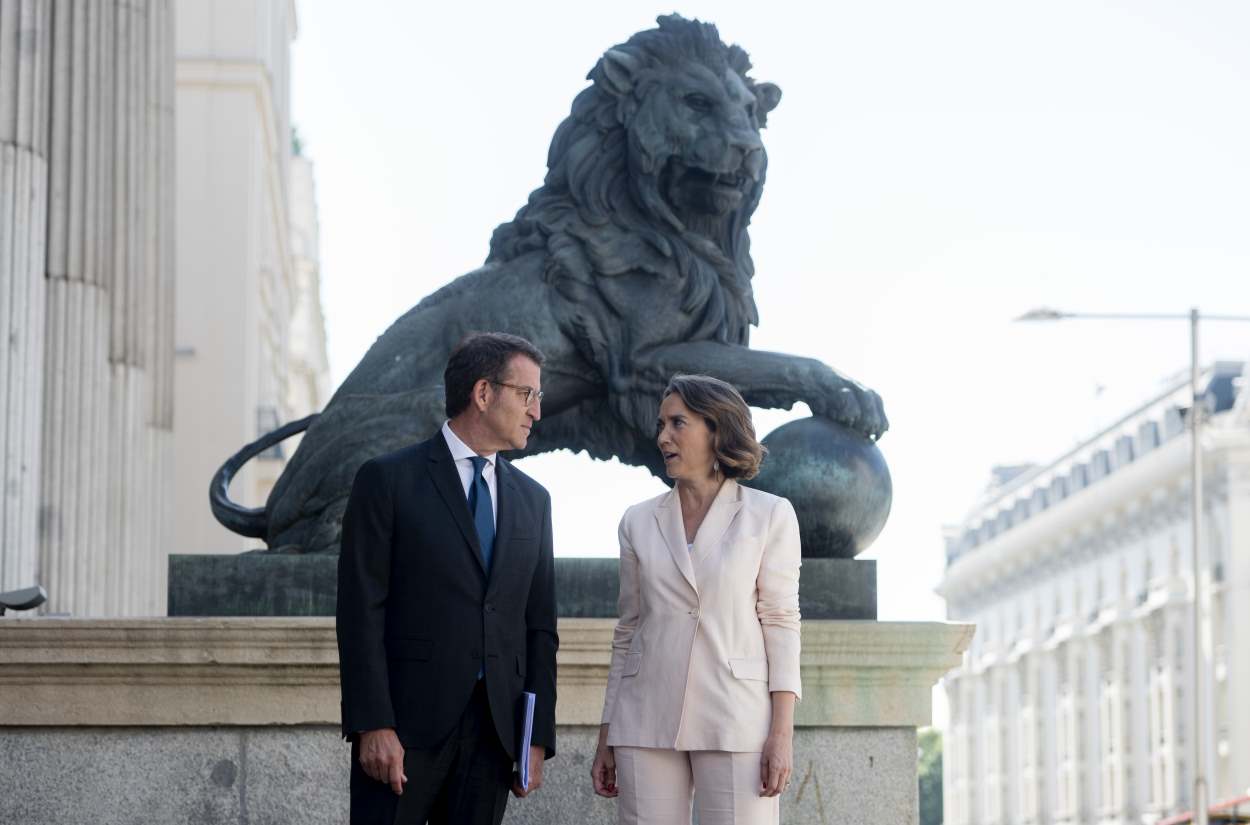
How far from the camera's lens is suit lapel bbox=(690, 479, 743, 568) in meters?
6.39

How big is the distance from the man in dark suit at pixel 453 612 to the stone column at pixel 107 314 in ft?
37.8

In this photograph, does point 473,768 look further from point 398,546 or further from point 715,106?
point 715,106

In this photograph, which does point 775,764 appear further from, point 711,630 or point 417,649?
point 417,649

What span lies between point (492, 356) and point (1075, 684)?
8693 centimetres

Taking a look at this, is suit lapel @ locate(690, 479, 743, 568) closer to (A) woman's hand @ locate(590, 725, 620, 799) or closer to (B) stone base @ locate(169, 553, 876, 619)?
(A) woman's hand @ locate(590, 725, 620, 799)

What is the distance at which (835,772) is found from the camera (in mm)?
8273

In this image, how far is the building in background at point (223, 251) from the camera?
1366 inches

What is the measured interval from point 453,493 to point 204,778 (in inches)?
94.0

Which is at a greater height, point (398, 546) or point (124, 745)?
point (398, 546)

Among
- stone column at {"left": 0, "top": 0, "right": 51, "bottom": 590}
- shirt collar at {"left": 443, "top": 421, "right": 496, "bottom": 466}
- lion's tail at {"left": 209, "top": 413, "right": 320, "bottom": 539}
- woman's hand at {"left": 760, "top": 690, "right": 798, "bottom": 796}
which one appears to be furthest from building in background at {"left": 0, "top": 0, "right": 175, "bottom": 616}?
woman's hand at {"left": 760, "top": 690, "right": 798, "bottom": 796}

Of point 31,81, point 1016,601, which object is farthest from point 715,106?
point 1016,601

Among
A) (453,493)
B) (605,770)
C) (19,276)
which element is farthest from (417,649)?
(19,276)

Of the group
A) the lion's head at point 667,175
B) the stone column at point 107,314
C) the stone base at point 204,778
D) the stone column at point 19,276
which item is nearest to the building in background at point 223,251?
the stone column at point 107,314

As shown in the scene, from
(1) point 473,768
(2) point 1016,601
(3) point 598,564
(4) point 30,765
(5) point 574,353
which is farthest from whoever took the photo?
(2) point 1016,601
